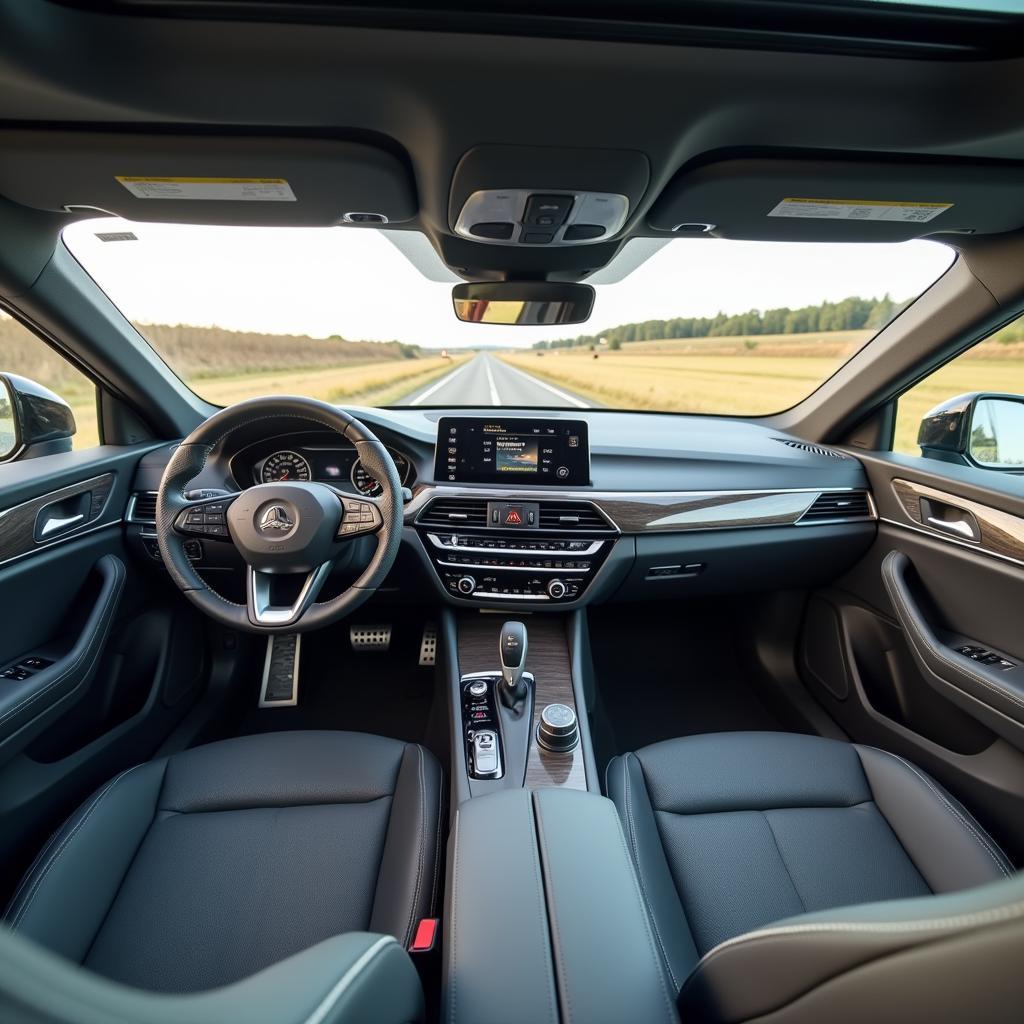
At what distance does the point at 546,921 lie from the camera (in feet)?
3.15

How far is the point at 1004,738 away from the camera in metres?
Result: 1.69

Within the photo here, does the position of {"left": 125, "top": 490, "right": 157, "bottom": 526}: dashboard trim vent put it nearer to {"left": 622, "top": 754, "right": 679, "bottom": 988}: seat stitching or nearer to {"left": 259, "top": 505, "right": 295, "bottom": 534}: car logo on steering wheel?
{"left": 259, "top": 505, "right": 295, "bottom": 534}: car logo on steering wheel

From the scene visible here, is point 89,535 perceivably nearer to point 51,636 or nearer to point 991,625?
point 51,636

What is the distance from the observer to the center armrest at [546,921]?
2.76 ft

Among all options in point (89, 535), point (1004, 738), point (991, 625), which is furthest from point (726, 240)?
point (89, 535)

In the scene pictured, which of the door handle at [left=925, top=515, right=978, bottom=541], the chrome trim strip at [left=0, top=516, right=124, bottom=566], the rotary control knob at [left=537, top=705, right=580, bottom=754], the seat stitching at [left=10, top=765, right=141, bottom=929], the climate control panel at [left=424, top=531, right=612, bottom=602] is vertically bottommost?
the seat stitching at [left=10, top=765, right=141, bottom=929]

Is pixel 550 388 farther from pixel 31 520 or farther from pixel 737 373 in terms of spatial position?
pixel 31 520

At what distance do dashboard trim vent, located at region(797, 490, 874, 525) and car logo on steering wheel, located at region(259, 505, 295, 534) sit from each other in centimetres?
192

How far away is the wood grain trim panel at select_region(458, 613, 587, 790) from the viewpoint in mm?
1598

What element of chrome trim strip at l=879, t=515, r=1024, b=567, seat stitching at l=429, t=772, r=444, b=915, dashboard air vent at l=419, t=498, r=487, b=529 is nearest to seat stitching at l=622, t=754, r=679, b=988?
seat stitching at l=429, t=772, r=444, b=915

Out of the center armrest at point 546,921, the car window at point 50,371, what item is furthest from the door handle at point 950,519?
the car window at point 50,371

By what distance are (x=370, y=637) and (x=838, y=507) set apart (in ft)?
7.11

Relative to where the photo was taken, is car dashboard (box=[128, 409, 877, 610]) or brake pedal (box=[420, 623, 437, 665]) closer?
car dashboard (box=[128, 409, 877, 610])

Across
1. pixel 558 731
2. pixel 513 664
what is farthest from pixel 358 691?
pixel 558 731
